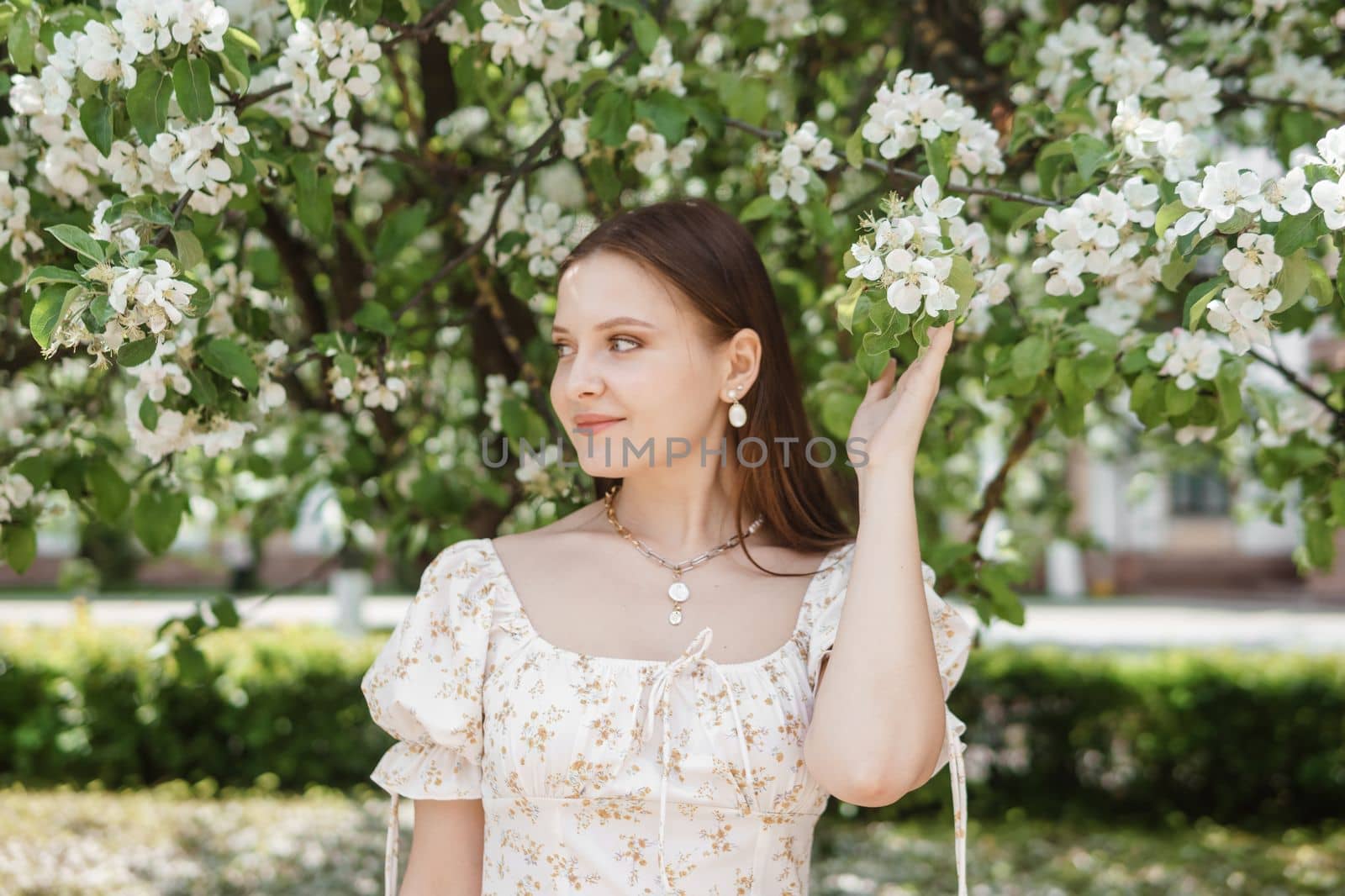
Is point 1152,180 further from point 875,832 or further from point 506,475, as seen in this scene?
point 875,832

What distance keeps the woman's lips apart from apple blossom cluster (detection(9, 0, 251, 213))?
629 mm

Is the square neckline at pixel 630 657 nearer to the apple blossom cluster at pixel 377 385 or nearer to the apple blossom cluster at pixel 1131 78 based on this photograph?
the apple blossom cluster at pixel 377 385

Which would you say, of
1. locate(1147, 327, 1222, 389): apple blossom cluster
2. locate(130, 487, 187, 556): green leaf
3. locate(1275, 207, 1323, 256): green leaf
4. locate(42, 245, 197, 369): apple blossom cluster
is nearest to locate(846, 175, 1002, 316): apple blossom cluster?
locate(1275, 207, 1323, 256): green leaf

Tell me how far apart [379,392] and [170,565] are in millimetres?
20452

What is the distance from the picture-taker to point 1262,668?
6.36 m

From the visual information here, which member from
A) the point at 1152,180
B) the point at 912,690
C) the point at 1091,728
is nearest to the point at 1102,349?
the point at 1152,180

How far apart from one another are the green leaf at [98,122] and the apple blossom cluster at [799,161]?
1.05 metres

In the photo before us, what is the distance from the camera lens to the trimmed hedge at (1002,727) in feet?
20.4

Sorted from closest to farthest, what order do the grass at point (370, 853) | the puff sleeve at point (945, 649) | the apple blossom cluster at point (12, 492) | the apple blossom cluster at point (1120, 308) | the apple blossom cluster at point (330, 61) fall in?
the puff sleeve at point (945, 649)
the apple blossom cluster at point (330, 61)
the apple blossom cluster at point (1120, 308)
the apple blossom cluster at point (12, 492)
the grass at point (370, 853)

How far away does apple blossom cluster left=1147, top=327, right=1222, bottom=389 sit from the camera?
1945mm

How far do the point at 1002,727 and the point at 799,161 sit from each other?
5012mm

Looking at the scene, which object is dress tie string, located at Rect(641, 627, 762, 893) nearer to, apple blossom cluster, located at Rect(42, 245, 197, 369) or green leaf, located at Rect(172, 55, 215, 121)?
apple blossom cluster, located at Rect(42, 245, 197, 369)

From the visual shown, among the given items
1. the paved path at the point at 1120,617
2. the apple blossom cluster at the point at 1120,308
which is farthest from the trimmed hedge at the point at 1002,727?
the paved path at the point at 1120,617

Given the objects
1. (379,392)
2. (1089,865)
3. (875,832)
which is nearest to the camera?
(379,392)
